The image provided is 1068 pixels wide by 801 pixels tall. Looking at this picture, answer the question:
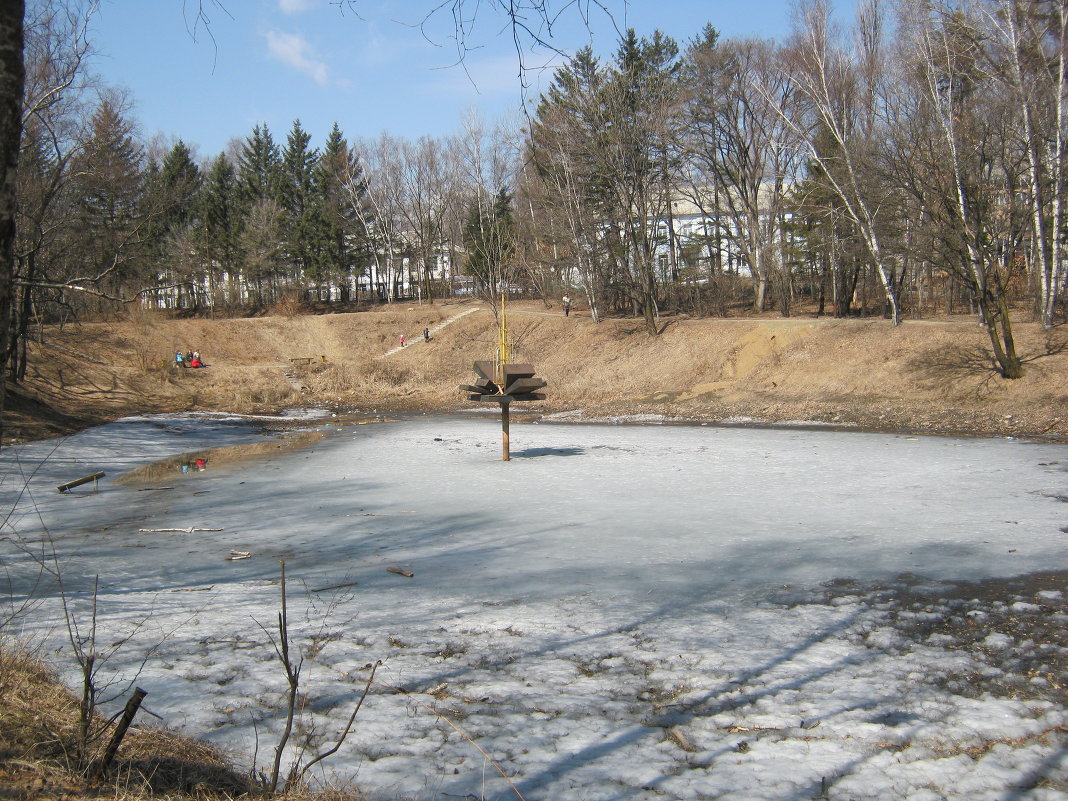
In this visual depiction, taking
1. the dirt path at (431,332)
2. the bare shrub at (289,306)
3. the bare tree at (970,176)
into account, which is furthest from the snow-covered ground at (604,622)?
the bare shrub at (289,306)

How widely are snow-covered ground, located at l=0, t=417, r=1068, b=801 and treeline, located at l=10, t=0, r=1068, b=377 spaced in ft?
13.5

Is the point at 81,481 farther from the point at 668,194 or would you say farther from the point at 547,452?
the point at 668,194

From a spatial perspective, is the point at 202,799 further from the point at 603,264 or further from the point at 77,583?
the point at 603,264

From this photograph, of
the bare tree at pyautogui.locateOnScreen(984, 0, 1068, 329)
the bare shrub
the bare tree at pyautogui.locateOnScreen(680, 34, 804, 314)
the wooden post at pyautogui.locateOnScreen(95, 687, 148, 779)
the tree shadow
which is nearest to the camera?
the wooden post at pyautogui.locateOnScreen(95, 687, 148, 779)

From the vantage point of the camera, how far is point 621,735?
4680 mm

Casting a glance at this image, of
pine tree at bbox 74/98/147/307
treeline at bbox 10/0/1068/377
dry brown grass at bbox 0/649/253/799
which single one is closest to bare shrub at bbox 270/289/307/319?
treeline at bbox 10/0/1068/377

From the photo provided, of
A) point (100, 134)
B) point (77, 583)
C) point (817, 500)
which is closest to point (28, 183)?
point (100, 134)

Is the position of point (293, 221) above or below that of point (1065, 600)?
above

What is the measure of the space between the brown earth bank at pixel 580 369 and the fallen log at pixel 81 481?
600 centimetres

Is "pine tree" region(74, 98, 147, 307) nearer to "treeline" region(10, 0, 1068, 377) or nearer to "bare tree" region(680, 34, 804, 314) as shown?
"treeline" region(10, 0, 1068, 377)

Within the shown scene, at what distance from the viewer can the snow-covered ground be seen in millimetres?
4371

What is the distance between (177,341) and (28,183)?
23.5m

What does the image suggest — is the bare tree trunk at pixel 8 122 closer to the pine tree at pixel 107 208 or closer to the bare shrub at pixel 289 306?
the pine tree at pixel 107 208

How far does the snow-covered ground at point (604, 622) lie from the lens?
172 inches
